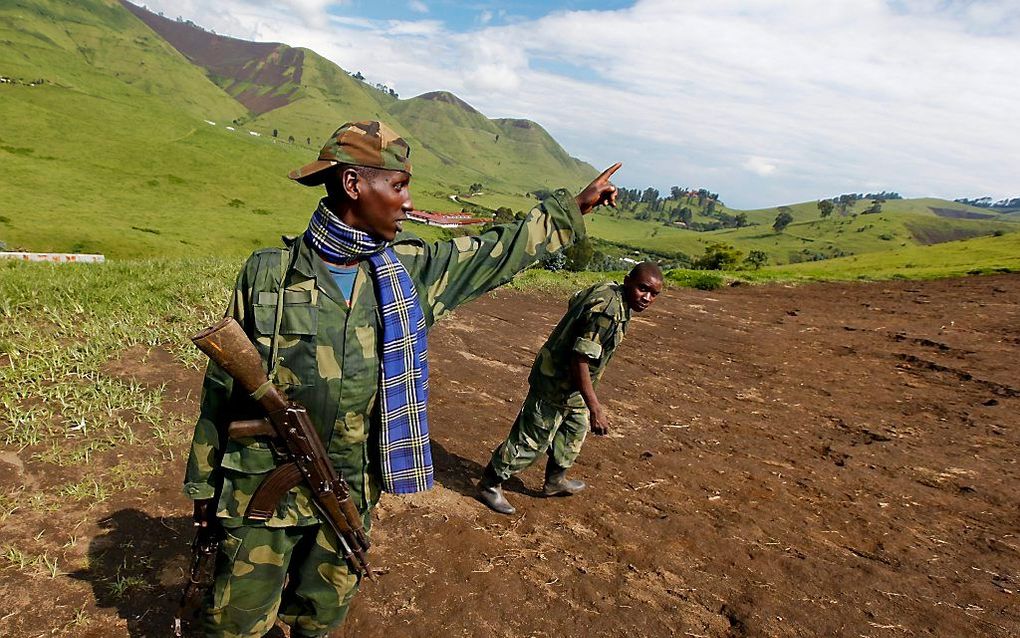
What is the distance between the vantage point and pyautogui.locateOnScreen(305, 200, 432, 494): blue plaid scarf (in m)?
2.17

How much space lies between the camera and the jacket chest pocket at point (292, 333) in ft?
6.87

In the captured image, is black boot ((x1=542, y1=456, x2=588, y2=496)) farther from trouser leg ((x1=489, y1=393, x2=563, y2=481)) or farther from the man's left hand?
the man's left hand

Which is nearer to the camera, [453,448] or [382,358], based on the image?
[382,358]

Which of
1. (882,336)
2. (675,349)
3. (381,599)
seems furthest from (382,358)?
(882,336)

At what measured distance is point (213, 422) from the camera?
2.23 metres

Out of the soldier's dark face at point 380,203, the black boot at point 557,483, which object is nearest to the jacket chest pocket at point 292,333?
the soldier's dark face at point 380,203

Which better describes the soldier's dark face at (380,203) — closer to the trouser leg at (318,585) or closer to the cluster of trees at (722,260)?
the trouser leg at (318,585)

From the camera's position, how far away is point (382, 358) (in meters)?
2.27

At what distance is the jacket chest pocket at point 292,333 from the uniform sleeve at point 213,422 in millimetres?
109

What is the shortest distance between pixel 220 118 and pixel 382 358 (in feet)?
547

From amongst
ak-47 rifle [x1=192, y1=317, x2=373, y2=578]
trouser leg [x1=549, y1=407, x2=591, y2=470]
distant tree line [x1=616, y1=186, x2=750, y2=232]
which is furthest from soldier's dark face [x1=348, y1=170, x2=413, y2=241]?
distant tree line [x1=616, y1=186, x2=750, y2=232]

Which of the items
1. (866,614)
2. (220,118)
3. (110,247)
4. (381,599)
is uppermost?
(220,118)

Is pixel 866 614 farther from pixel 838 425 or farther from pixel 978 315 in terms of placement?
pixel 978 315

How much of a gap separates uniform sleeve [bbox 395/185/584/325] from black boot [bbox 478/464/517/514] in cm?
249
